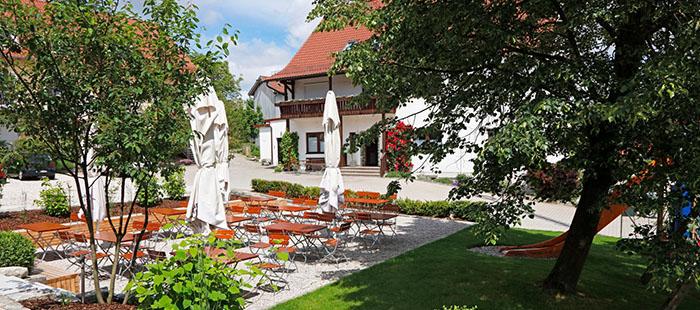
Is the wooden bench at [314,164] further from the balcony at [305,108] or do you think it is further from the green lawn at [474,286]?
the green lawn at [474,286]

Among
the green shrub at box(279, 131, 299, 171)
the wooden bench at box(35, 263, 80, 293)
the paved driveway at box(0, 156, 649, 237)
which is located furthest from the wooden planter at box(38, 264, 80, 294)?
the green shrub at box(279, 131, 299, 171)

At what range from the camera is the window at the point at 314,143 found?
31078mm

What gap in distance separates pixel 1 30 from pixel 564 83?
4852 mm

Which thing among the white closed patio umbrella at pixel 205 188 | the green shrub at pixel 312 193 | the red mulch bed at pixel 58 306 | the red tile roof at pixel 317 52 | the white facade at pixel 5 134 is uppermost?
the red tile roof at pixel 317 52

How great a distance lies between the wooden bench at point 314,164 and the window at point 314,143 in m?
0.88

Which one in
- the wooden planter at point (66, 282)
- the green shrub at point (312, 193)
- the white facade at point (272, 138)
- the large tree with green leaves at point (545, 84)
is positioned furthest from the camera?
the white facade at point (272, 138)

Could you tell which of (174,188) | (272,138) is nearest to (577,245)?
(174,188)

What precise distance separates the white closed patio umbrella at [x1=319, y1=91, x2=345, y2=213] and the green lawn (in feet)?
8.72

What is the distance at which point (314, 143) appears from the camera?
31.4m

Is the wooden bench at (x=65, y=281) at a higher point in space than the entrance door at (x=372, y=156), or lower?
lower

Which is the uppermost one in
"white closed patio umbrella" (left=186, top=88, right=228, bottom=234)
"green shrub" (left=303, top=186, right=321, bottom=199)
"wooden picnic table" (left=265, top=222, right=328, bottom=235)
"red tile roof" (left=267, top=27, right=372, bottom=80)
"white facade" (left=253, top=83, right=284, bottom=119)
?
"red tile roof" (left=267, top=27, right=372, bottom=80)

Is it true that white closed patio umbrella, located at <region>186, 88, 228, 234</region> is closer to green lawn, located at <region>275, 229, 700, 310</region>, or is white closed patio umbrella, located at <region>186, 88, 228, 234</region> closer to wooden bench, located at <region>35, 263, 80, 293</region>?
wooden bench, located at <region>35, 263, 80, 293</region>

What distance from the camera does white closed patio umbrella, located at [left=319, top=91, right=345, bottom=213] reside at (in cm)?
1094

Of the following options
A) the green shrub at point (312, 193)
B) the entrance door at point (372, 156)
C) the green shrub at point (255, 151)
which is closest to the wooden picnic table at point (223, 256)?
the green shrub at point (312, 193)
